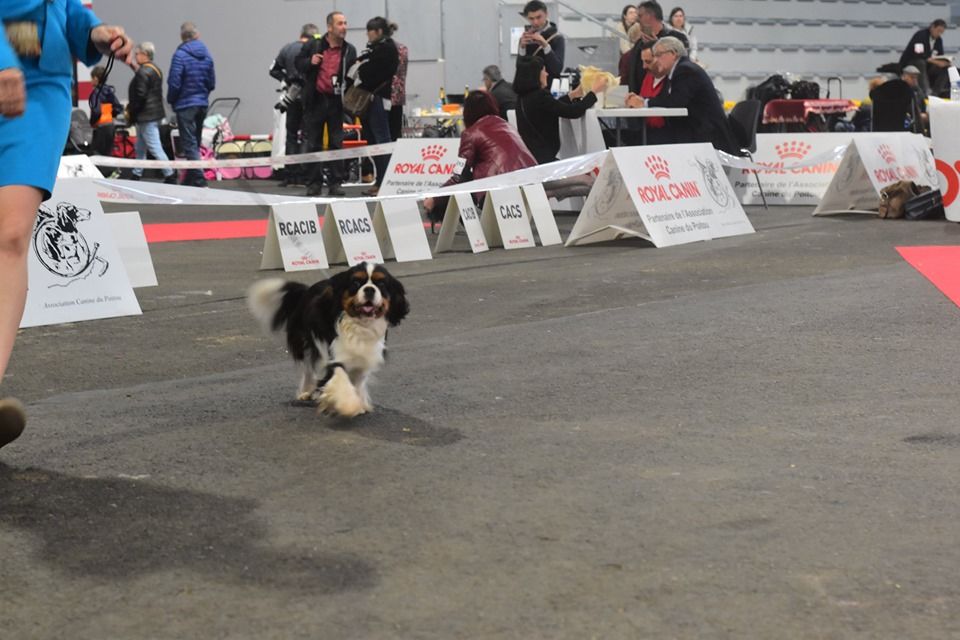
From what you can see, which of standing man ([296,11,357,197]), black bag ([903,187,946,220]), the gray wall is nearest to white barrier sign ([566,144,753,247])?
black bag ([903,187,946,220])

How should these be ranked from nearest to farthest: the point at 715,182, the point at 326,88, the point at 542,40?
the point at 715,182 < the point at 542,40 < the point at 326,88

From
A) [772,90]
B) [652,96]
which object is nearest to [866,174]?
[652,96]

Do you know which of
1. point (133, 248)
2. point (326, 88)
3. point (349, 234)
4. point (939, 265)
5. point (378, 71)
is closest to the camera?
point (133, 248)

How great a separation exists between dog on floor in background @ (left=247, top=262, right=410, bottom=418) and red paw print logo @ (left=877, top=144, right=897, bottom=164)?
10429 mm

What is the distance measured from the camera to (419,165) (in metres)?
14.9

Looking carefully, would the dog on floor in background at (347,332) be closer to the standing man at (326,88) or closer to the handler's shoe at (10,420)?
the handler's shoe at (10,420)

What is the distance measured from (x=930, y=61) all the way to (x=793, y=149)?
24.5 feet

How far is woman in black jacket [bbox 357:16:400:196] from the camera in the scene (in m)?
15.8

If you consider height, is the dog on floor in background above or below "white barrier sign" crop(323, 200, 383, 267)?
above

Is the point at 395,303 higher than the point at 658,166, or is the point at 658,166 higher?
the point at 395,303

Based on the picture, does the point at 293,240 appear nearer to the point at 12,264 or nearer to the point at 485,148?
the point at 485,148

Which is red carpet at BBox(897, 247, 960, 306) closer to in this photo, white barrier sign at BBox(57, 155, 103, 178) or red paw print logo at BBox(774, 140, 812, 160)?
red paw print logo at BBox(774, 140, 812, 160)

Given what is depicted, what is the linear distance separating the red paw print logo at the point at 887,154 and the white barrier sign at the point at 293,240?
6.85m

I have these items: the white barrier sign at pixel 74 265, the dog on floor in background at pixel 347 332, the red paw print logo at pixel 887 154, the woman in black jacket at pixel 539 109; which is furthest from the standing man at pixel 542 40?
the dog on floor in background at pixel 347 332
